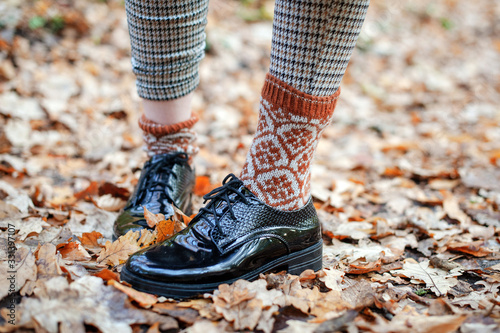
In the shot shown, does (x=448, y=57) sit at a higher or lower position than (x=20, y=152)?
higher

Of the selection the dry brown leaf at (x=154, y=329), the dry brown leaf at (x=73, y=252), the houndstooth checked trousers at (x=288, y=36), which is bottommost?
the dry brown leaf at (x=73, y=252)

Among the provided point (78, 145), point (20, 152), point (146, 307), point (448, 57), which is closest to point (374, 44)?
point (448, 57)

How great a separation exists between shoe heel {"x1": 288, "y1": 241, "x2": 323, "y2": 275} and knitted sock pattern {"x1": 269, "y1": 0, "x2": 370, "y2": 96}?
0.54 meters

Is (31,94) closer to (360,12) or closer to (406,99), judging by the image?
(360,12)

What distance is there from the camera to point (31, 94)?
120 inches

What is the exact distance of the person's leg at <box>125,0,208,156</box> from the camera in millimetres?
1417

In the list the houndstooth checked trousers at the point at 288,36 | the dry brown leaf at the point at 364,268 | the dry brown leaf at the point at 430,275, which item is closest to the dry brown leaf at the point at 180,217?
the houndstooth checked trousers at the point at 288,36

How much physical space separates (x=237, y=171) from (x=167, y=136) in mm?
958

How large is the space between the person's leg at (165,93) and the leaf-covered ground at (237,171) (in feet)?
0.56

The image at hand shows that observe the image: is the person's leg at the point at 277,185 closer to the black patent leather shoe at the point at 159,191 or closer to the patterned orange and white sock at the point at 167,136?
the black patent leather shoe at the point at 159,191

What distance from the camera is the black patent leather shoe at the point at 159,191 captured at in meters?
1.50

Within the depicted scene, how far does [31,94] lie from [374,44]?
4.40 metres

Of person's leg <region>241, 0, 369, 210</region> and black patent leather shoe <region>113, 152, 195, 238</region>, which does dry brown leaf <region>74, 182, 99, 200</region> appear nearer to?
black patent leather shoe <region>113, 152, 195, 238</region>

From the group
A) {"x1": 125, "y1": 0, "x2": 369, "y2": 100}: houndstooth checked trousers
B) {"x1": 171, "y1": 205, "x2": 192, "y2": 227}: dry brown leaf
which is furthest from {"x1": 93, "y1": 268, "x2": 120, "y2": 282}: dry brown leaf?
{"x1": 125, "y1": 0, "x2": 369, "y2": 100}: houndstooth checked trousers
